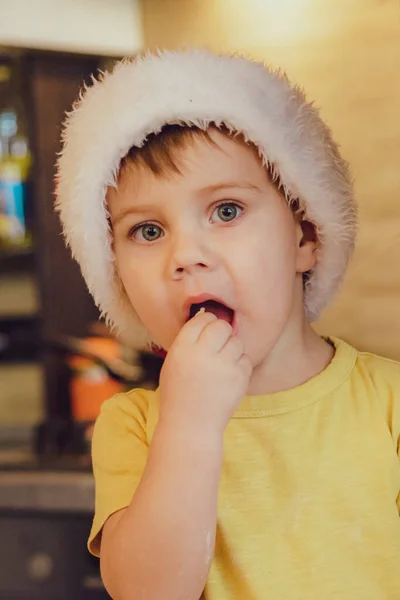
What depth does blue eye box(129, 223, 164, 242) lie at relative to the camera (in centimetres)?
58

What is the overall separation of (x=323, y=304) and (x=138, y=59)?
0.29 m

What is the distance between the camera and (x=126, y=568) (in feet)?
1.70

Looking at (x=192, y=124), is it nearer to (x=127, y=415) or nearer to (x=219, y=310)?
(x=219, y=310)

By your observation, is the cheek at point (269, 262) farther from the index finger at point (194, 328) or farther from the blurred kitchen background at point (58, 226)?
the blurred kitchen background at point (58, 226)

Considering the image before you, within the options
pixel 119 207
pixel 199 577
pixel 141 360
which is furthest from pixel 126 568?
pixel 141 360

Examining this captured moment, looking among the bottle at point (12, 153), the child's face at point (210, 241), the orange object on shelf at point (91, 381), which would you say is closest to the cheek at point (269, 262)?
the child's face at point (210, 241)

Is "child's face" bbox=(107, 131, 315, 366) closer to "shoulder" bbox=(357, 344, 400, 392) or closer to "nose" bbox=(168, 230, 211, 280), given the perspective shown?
"nose" bbox=(168, 230, 211, 280)

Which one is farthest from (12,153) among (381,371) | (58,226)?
(381,371)

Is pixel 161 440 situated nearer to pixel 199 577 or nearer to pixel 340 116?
pixel 199 577

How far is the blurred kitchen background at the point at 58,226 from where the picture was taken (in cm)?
72

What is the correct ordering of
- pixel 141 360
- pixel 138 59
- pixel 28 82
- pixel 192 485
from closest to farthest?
pixel 192 485 < pixel 138 59 < pixel 141 360 < pixel 28 82

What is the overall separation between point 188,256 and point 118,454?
0.21m

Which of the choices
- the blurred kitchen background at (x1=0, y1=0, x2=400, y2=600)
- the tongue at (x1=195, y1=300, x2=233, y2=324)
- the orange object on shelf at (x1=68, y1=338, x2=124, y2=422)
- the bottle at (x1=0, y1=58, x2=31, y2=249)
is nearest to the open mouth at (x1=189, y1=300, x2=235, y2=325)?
the tongue at (x1=195, y1=300, x2=233, y2=324)

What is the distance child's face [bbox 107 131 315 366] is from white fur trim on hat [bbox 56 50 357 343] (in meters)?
0.02
